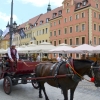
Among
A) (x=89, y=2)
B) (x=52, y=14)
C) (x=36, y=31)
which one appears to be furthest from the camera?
(x=36, y=31)

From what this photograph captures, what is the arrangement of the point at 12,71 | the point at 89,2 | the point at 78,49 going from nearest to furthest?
1. the point at 12,71
2. the point at 78,49
3. the point at 89,2

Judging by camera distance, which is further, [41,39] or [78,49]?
[41,39]

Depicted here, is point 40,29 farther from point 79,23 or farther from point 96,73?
point 96,73

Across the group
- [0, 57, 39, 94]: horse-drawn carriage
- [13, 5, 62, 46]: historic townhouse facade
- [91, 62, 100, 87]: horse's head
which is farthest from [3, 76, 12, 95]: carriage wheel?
[13, 5, 62, 46]: historic townhouse facade

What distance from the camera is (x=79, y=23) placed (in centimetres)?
3747

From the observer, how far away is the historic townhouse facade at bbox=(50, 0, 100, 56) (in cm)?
3575

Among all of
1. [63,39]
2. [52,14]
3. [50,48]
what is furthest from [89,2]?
[50,48]

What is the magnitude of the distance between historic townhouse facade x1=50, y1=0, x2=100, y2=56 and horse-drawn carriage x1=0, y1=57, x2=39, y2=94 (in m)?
29.2

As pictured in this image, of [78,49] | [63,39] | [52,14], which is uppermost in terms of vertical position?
[52,14]

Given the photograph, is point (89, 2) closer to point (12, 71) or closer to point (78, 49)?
point (78, 49)

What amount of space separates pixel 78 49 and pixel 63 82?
11.7m

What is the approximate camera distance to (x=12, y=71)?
7.27 meters

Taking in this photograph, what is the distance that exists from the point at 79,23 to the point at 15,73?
105 feet

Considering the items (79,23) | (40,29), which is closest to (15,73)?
(79,23)
